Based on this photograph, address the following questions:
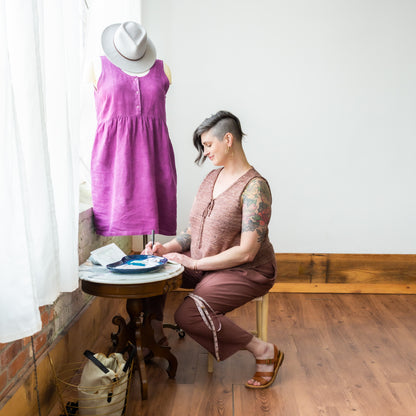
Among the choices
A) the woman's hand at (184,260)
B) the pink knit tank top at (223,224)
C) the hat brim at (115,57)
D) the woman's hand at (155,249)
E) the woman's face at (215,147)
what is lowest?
the woman's hand at (184,260)

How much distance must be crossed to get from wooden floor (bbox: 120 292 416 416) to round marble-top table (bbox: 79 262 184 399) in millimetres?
145

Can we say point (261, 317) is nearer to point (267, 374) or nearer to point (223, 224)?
point (267, 374)

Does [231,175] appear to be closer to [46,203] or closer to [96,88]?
[96,88]

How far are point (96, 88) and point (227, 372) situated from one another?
5.16 ft

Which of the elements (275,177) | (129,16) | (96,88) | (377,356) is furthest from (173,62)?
(377,356)

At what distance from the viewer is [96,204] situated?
2453 millimetres

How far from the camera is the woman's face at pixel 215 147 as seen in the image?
2328 millimetres

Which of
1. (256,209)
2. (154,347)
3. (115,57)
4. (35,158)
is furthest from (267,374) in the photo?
(115,57)

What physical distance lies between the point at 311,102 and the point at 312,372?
6.82ft

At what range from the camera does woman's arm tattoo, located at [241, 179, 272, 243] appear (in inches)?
86.9

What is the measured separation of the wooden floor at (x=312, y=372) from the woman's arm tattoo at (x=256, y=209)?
0.73 metres

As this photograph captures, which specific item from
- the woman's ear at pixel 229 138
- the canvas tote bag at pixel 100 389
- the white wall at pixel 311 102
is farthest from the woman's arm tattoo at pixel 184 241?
the white wall at pixel 311 102

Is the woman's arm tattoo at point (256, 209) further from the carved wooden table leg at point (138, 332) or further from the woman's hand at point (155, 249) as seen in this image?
the carved wooden table leg at point (138, 332)

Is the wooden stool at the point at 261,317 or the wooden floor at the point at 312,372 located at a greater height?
the wooden stool at the point at 261,317
